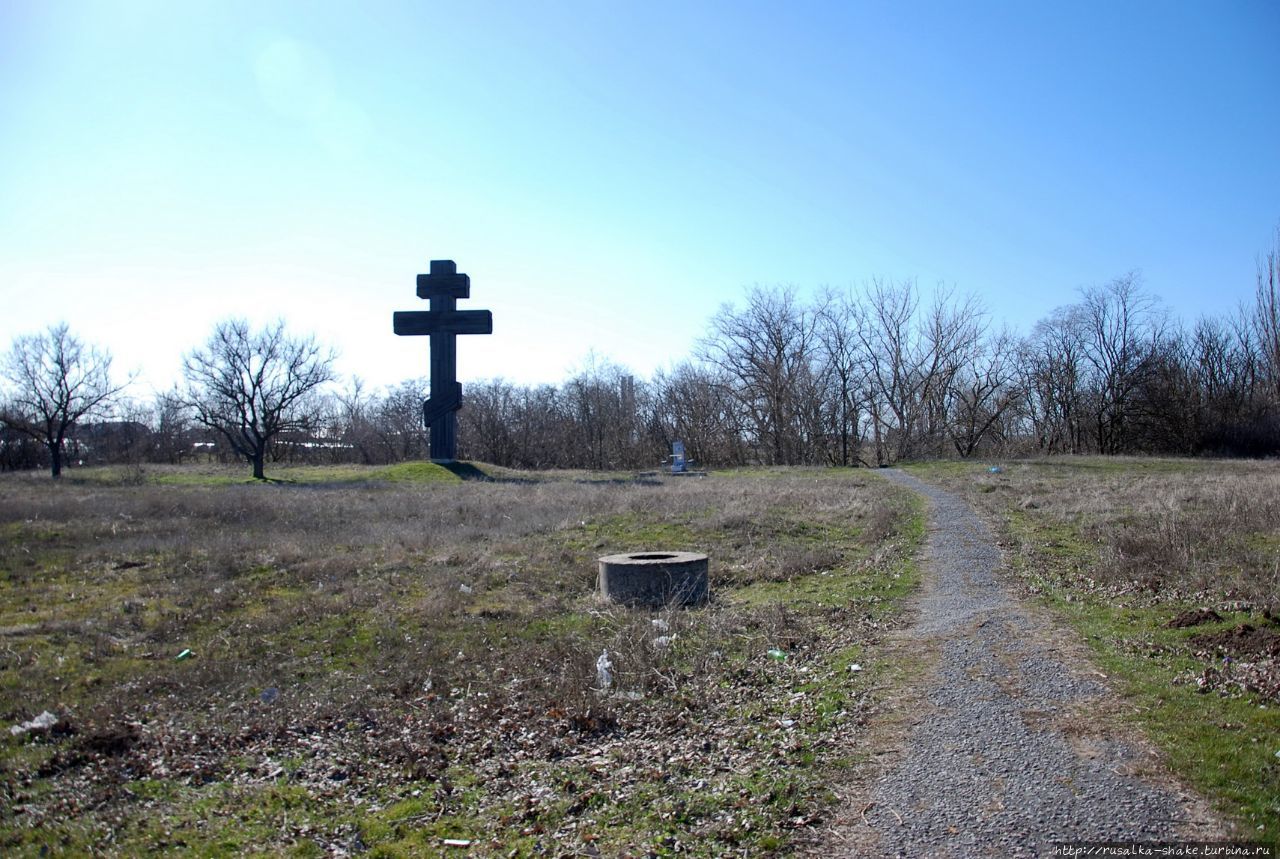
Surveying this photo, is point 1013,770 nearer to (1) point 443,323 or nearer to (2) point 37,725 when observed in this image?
(2) point 37,725

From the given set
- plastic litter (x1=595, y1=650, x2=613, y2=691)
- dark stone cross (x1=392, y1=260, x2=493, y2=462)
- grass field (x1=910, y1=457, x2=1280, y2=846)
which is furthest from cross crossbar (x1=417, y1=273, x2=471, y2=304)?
plastic litter (x1=595, y1=650, x2=613, y2=691)

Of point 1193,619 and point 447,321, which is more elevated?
point 447,321

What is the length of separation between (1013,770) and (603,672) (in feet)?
12.6

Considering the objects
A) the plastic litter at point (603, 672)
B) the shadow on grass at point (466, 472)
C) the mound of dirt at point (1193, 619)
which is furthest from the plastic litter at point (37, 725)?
the shadow on grass at point (466, 472)

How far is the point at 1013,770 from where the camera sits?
5.30 meters

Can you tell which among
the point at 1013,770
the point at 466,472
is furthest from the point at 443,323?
the point at 1013,770

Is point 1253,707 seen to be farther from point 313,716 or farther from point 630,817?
point 313,716

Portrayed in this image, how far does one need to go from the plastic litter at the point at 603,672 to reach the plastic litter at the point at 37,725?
15.2 feet

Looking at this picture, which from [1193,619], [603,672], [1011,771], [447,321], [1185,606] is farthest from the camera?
[447,321]

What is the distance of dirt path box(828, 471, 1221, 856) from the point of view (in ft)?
14.9

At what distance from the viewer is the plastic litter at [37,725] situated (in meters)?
7.28

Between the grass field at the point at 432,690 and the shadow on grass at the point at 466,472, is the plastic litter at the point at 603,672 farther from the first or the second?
the shadow on grass at the point at 466,472

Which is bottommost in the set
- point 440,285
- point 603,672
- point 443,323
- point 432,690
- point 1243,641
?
point 432,690

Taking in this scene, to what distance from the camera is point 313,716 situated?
763 cm
